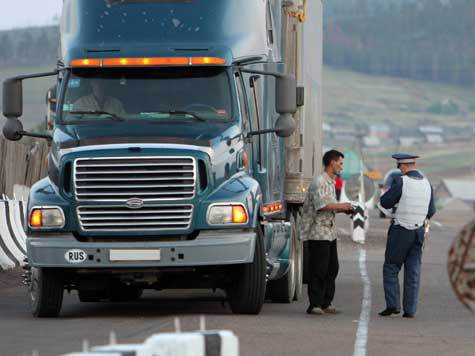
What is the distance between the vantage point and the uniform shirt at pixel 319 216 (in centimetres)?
1758

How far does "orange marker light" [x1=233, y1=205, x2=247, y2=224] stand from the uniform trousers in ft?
8.27

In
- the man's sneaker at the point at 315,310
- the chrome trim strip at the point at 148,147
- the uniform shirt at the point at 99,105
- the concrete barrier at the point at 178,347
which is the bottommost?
the man's sneaker at the point at 315,310

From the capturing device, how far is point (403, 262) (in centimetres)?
1802

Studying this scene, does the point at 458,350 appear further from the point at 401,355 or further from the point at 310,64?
the point at 310,64

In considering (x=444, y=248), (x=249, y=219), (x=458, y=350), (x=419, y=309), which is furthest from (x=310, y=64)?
(x=444, y=248)

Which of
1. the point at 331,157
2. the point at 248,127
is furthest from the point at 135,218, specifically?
the point at 331,157

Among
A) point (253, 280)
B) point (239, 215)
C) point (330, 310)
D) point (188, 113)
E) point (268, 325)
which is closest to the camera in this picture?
point (268, 325)

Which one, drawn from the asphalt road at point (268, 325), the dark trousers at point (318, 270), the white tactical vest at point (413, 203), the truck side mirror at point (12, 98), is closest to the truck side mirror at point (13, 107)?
the truck side mirror at point (12, 98)

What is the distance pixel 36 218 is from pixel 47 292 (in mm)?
849

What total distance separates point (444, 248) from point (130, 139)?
25431 mm

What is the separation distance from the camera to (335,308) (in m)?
18.0

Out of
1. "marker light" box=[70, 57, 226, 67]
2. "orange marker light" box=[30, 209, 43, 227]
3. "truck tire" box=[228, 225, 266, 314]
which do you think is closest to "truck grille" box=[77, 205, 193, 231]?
"orange marker light" box=[30, 209, 43, 227]

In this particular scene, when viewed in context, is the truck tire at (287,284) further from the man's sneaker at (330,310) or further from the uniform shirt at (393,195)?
the uniform shirt at (393,195)

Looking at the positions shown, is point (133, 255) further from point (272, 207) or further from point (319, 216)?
point (319, 216)
